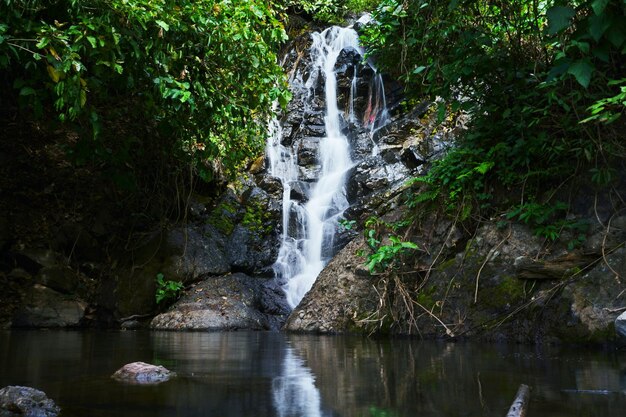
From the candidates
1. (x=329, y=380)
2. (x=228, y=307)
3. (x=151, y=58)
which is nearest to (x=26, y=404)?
(x=329, y=380)

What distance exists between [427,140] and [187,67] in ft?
18.6

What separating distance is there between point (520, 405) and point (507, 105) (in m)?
4.80

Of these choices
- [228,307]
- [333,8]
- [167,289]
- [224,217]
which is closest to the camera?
[228,307]

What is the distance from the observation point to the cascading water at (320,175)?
33.4ft

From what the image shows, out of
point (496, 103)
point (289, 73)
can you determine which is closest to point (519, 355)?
point (496, 103)

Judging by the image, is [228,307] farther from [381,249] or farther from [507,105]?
[507,105]

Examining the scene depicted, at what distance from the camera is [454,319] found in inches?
226

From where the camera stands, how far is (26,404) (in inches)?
82.2

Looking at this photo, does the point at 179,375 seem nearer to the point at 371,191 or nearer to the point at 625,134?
the point at 625,134

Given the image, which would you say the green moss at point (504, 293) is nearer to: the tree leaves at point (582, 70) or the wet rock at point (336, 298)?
the wet rock at point (336, 298)

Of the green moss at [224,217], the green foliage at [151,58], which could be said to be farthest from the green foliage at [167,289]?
the green foliage at [151,58]

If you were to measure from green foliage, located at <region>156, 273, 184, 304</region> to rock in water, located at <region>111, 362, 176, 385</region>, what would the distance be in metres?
5.88

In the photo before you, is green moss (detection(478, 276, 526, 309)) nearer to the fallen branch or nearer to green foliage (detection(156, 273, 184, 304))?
the fallen branch

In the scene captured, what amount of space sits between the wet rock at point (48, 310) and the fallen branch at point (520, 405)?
7.96m
